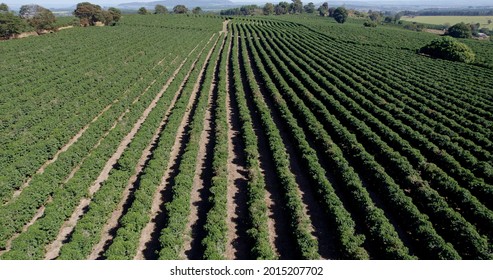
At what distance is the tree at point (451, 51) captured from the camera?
59.1 metres

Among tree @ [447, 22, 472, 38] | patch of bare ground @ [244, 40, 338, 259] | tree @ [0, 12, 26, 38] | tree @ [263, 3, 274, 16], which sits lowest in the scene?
patch of bare ground @ [244, 40, 338, 259]

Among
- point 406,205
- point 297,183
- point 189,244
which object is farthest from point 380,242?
point 189,244

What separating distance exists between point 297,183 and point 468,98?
1075 inches

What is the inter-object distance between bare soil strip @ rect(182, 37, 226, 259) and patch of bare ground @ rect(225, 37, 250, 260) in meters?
1.42

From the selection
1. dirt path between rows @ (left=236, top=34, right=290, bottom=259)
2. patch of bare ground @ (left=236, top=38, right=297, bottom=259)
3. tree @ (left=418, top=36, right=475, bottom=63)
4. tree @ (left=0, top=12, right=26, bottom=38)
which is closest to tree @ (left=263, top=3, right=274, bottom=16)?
tree @ (left=418, top=36, right=475, bottom=63)

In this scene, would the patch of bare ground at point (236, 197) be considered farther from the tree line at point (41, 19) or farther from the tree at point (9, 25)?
the tree line at point (41, 19)

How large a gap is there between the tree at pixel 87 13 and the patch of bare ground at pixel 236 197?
89.9m

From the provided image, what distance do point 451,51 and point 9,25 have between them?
9341 centimetres

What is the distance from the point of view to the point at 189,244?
609 inches

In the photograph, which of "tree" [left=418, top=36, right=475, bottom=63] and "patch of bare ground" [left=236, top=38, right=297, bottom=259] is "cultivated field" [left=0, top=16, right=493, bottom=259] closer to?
"patch of bare ground" [left=236, top=38, right=297, bottom=259]

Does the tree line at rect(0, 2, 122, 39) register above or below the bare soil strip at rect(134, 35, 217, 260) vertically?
above

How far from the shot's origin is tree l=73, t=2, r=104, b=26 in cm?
9669

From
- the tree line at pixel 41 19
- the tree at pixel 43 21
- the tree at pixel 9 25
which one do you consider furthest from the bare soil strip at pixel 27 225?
the tree at pixel 43 21

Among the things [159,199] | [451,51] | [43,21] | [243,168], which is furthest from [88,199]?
[43,21]
